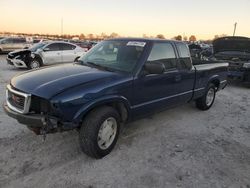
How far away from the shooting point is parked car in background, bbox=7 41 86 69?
11828mm

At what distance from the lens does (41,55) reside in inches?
473

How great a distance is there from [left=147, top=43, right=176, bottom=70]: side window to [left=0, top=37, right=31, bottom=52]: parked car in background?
18.9m

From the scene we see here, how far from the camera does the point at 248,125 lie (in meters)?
5.32

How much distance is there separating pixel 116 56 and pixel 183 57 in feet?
5.15

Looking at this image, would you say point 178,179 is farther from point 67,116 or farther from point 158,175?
point 67,116

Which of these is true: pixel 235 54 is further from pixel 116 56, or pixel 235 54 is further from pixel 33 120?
pixel 33 120

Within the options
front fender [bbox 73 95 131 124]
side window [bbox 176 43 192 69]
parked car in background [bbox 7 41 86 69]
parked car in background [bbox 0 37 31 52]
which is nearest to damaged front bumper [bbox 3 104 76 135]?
front fender [bbox 73 95 131 124]

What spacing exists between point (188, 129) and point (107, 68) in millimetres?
2247

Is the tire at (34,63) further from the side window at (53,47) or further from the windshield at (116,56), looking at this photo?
the windshield at (116,56)

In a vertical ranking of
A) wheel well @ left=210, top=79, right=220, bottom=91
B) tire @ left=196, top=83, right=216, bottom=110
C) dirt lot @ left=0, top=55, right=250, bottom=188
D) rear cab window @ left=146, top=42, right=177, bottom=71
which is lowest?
dirt lot @ left=0, top=55, right=250, bottom=188

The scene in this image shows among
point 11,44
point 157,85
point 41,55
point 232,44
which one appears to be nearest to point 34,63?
point 41,55

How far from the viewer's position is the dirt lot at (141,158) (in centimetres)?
305

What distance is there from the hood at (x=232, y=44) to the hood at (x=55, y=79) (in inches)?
336

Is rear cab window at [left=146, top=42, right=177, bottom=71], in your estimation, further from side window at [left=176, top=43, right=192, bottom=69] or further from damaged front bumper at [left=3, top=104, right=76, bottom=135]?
damaged front bumper at [left=3, top=104, right=76, bottom=135]
